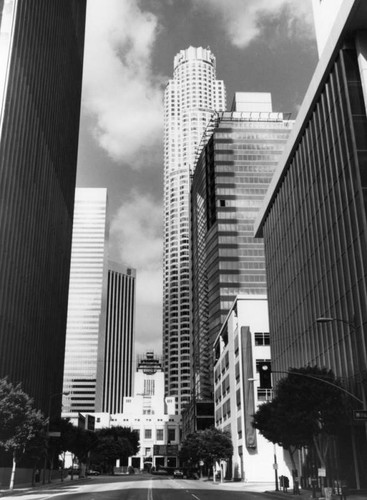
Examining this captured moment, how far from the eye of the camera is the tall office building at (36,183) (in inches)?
2766

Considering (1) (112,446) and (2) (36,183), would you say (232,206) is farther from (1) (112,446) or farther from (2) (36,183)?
(2) (36,183)

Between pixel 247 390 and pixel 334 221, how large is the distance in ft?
131

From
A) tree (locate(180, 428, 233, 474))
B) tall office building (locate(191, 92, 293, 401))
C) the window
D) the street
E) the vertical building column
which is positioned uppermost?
tall office building (locate(191, 92, 293, 401))

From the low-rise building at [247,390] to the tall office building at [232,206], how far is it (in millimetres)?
55285

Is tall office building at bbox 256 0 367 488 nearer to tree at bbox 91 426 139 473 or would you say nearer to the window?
the window

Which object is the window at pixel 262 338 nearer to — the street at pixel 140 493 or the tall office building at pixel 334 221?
the tall office building at pixel 334 221

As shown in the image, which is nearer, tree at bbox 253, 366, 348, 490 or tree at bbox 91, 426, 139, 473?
tree at bbox 253, 366, 348, 490

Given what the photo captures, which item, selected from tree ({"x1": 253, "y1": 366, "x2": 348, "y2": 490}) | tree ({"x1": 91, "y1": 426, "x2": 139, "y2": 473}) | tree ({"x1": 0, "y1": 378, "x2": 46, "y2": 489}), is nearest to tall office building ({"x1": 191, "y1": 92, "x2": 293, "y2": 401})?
tree ({"x1": 91, "y1": 426, "x2": 139, "y2": 473})

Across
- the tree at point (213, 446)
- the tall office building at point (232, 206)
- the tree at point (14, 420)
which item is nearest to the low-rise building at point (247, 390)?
the tree at point (213, 446)

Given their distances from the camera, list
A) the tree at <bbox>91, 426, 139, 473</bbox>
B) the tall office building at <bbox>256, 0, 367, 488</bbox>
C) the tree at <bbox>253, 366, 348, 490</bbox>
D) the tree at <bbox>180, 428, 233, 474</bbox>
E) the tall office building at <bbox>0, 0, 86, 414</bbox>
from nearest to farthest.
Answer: the tree at <bbox>253, 366, 348, 490</bbox>
the tall office building at <bbox>256, 0, 367, 488</bbox>
the tall office building at <bbox>0, 0, 86, 414</bbox>
the tree at <bbox>180, 428, 233, 474</bbox>
the tree at <bbox>91, 426, 139, 473</bbox>

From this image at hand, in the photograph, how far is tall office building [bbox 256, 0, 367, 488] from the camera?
4416 centimetres

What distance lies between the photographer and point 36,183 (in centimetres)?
8525

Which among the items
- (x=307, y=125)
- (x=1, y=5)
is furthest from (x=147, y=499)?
(x=1, y=5)

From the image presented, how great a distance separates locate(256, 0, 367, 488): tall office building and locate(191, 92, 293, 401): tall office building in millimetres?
90911
